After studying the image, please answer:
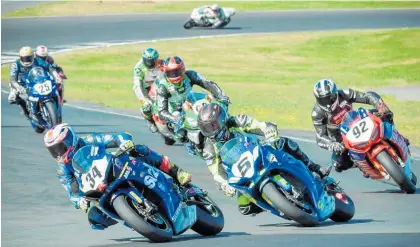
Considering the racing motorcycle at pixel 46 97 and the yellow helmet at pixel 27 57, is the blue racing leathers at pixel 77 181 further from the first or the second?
the yellow helmet at pixel 27 57

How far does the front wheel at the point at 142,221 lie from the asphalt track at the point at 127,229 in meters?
0.24

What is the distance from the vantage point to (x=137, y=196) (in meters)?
10.8

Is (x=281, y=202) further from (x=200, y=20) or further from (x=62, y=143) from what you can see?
(x=200, y=20)

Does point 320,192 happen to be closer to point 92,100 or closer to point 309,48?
point 92,100

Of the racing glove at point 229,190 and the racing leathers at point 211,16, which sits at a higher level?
the racing glove at point 229,190

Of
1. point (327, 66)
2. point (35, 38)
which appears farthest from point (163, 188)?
point (35, 38)

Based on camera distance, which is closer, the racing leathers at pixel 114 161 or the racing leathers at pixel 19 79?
the racing leathers at pixel 114 161

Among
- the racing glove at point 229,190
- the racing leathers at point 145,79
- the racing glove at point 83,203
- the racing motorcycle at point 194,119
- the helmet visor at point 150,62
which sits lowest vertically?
the racing leathers at point 145,79

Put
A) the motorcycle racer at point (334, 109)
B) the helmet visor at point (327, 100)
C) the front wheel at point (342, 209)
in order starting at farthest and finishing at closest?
the helmet visor at point (327, 100)
the motorcycle racer at point (334, 109)
the front wheel at point (342, 209)

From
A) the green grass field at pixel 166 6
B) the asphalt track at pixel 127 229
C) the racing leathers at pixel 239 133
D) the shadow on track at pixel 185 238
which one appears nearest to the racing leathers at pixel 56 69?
the asphalt track at pixel 127 229

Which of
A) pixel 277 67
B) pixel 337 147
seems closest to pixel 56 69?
pixel 337 147

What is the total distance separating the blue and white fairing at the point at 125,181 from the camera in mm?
10898

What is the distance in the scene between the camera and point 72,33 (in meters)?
43.8

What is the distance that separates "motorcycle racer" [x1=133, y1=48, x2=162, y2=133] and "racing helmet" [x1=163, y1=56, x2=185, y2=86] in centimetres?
266
